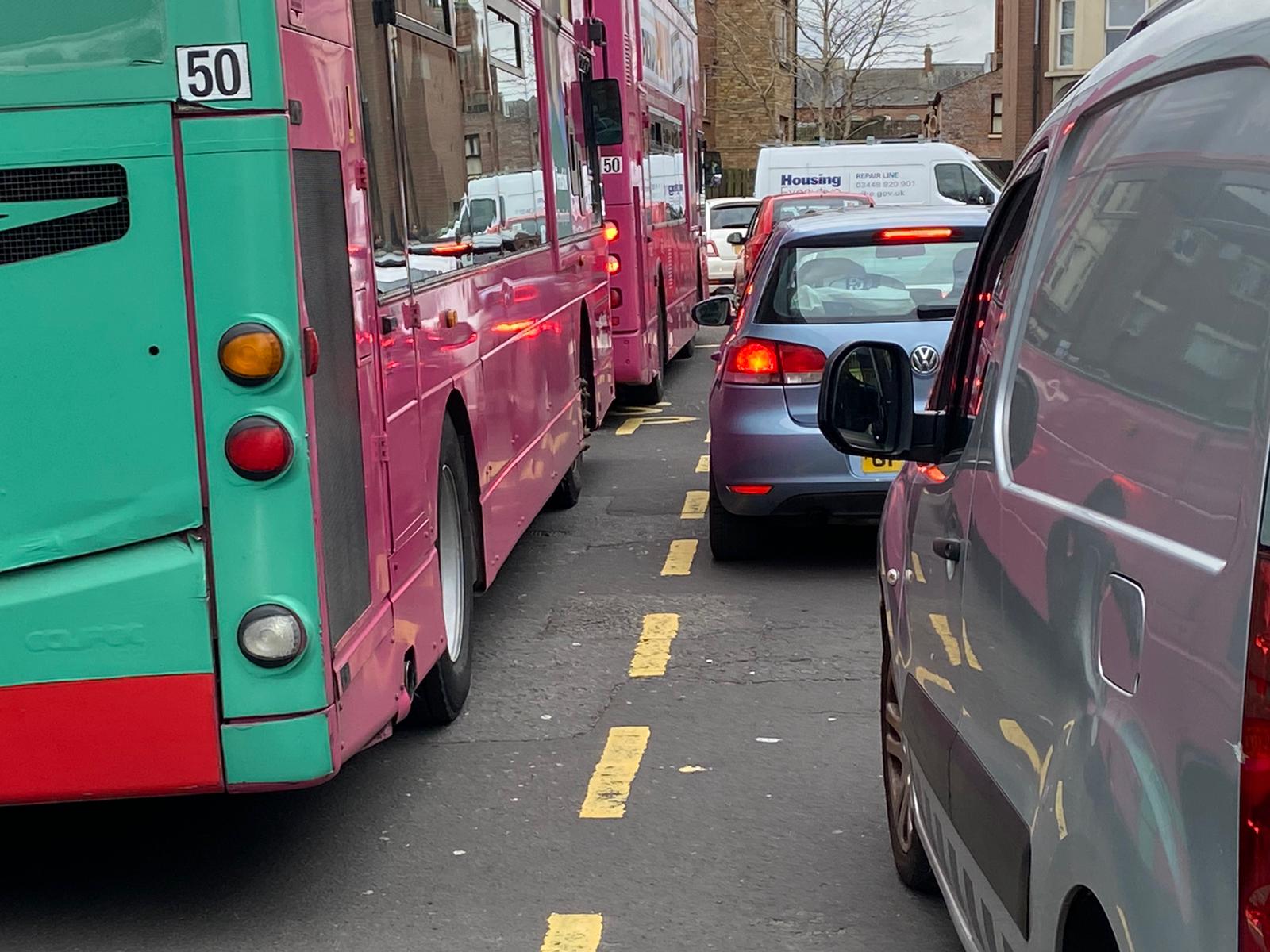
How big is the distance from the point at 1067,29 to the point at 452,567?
48069 millimetres

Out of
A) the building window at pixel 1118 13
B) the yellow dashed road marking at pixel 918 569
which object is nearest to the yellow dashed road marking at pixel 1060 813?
the yellow dashed road marking at pixel 918 569

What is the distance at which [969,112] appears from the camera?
104 metres

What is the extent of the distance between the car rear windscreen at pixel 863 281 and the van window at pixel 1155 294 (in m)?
5.47

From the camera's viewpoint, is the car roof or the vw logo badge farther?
the car roof

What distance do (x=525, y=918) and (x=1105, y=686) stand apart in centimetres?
255

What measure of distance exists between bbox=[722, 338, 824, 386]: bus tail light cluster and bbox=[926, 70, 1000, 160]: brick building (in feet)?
307

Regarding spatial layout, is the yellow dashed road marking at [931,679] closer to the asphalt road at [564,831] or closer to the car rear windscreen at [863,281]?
the asphalt road at [564,831]

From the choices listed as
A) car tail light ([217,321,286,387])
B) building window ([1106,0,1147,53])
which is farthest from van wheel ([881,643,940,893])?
building window ([1106,0,1147,53])

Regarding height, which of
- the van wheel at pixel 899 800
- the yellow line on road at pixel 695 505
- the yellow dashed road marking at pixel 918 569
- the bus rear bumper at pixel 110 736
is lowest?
the yellow line on road at pixel 695 505

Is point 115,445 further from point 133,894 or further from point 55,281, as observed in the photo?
point 133,894

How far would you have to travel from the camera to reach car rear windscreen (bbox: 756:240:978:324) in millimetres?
8539

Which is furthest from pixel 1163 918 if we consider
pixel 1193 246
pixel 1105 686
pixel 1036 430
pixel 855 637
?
pixel 855 637

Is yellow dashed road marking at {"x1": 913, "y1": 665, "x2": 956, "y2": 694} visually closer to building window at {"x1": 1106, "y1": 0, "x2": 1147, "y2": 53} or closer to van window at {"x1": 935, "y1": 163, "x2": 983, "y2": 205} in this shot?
van window at {"x1": 935, "y1": 163, "x2": 983, "y2": 205}

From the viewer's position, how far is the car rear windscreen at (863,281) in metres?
8.54
